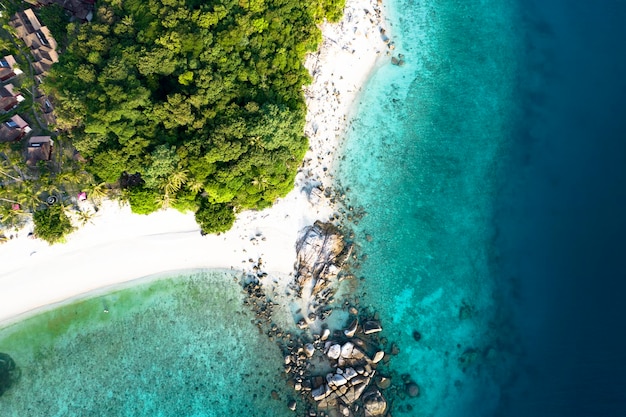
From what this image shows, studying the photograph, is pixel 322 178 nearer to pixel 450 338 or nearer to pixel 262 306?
pixel 262 306

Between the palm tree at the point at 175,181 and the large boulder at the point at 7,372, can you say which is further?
the large boulder at the point at 7,372

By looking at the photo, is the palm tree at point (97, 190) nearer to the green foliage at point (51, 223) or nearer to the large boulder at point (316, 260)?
the green foliage at point (51, 223)

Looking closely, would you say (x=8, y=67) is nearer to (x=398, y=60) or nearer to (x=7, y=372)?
(x=7, y=372)

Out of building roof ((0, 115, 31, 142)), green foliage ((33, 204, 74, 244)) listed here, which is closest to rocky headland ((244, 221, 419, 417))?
green foliage ((33, 204, 74, 244))

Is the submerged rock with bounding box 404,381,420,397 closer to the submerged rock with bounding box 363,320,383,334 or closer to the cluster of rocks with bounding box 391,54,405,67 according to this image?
the submerged rock with bounding box 363,320,383,334

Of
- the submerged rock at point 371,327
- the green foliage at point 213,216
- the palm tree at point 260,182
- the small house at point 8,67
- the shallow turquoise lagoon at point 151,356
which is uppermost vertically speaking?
the small house at point 8,67

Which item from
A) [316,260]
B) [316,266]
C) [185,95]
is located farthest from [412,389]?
[185,95]

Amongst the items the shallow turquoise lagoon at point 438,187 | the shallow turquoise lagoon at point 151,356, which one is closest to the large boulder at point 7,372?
the shallow turquoise lagoon at point 151,356
